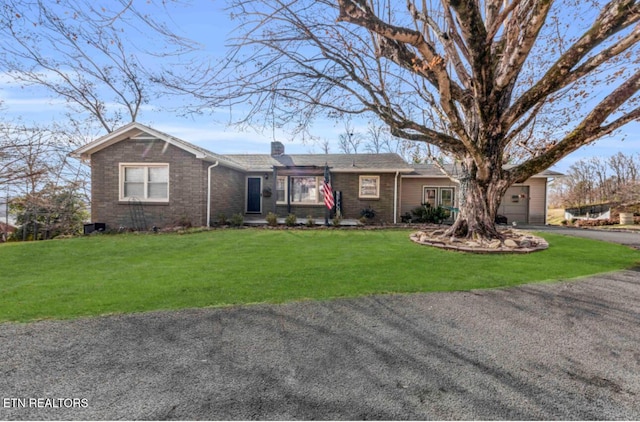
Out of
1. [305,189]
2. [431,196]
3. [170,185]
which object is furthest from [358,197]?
[170,185]

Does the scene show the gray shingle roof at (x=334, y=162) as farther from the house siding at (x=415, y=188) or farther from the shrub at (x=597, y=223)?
the shrub at (x=597, y=223)

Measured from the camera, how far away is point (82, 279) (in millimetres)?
5578

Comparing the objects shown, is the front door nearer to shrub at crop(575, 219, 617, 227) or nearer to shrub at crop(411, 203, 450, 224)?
shrub at crop(411, 203, 450, 224)

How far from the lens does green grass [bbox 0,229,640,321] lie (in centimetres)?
435

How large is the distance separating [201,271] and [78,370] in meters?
3.50

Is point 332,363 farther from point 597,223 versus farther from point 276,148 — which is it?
point 597,223

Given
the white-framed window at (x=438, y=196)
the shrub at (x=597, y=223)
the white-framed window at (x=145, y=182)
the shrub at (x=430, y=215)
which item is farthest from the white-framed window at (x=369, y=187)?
the shrub at (x=597, y=223)

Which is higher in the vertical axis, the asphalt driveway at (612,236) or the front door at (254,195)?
the front door at (254,195)

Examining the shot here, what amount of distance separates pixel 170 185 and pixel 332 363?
1227 centimetres

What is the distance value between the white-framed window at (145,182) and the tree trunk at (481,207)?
36.3ft

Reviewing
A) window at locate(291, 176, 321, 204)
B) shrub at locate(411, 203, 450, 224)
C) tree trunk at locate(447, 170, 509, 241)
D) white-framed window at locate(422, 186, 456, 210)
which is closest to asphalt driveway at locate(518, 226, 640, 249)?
tree trunk at locate(447, 170, 509, 241)

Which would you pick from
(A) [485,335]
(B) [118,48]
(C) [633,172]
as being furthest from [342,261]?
(C) [633,172]

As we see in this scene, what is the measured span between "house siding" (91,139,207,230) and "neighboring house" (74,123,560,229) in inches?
1.6

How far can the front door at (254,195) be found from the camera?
17.2 meters
